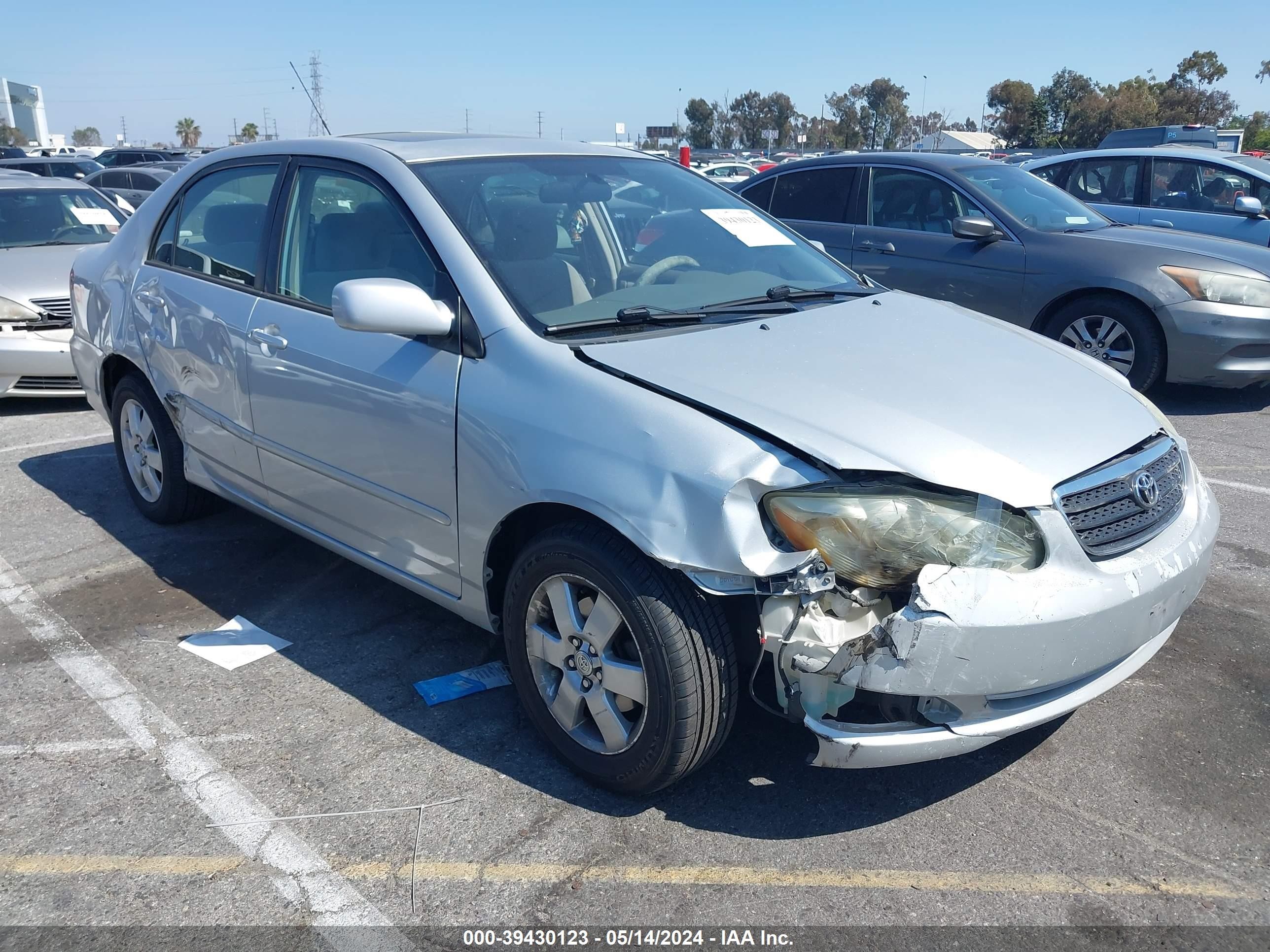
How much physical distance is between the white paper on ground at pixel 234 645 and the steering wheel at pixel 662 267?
188cm

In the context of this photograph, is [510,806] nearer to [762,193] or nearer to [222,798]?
[222,798]

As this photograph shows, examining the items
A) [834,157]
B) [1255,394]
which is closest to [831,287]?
[834,157]

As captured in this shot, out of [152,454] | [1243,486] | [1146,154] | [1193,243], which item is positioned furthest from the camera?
[1146,154]

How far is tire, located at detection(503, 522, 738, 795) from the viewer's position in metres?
2.58

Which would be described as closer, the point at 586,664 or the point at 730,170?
the point at 586,664

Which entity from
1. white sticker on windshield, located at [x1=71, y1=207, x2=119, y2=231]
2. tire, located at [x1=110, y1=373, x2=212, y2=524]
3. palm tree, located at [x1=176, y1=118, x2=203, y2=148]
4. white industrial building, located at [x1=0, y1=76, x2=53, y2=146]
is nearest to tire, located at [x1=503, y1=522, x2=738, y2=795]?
tire, located at [x1=110, y1=373, x2=212, y2=524]

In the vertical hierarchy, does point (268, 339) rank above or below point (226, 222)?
below

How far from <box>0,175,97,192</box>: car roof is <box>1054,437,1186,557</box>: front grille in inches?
366

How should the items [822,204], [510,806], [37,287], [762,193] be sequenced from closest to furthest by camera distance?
1. [510,806]
2. [37,287]
3. [822,204]
4. [762,193]

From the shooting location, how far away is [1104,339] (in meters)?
7.00

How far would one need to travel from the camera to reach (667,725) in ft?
8.63

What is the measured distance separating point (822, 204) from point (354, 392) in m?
5.50

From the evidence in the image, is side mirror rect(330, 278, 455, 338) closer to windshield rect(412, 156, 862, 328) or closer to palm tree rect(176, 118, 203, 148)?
windshield rect(412, 156, 862, 328)

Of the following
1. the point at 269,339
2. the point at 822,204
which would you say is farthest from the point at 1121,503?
the point at 822,204
